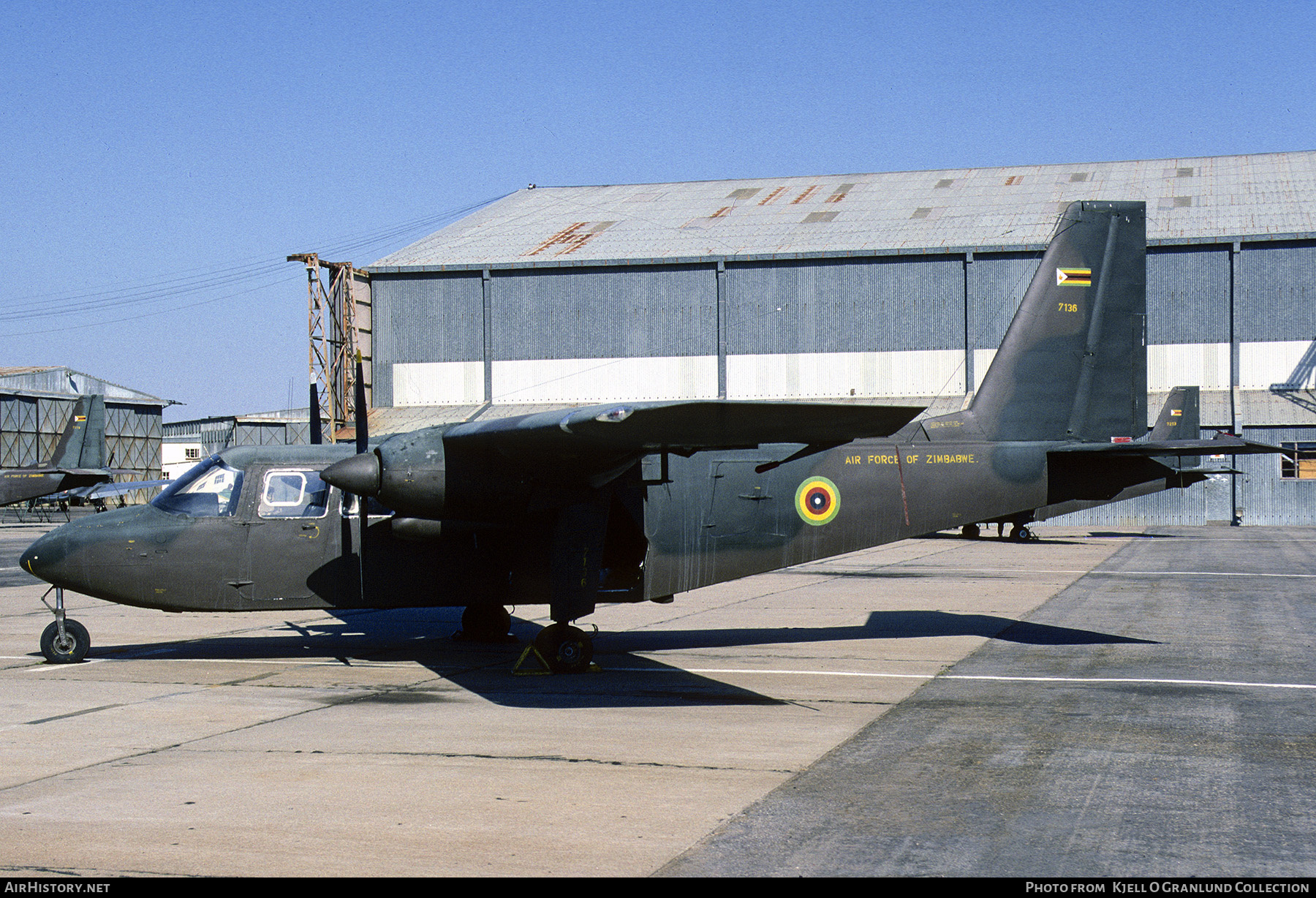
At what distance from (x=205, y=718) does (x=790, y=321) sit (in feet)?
155

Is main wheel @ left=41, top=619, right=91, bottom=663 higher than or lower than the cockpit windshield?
lower

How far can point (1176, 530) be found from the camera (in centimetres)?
5000

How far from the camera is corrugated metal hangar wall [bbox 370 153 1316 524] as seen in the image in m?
52.9

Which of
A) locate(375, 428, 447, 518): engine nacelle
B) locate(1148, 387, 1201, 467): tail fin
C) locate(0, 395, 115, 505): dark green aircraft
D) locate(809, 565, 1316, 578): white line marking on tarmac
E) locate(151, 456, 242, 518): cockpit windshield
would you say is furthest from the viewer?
locate(0, 395, 115, 505): dark green aircraft

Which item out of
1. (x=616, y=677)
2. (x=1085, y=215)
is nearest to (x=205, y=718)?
(x=616, y=677)

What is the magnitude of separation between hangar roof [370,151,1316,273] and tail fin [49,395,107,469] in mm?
16088

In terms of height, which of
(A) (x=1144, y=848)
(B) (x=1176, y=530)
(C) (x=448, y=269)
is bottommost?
(B) (x=1176, y=530)

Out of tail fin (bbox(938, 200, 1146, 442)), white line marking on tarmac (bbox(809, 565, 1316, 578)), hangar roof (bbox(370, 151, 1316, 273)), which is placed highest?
hangar roof (bbox(370, 151, 1316, 273))

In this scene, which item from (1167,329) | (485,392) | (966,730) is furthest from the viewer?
(485,392)

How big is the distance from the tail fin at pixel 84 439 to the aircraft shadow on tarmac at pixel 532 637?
4198 centimetres

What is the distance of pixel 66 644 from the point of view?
1480 cm

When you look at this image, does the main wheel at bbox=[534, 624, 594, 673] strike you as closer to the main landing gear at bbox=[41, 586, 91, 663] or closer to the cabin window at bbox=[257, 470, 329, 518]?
the cabin window at bbox=[257, 470, 329, 518]

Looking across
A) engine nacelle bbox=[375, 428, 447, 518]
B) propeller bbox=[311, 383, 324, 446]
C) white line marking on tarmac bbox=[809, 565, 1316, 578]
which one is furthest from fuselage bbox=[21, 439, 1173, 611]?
white line marking on tarmac bbox=[809, 565, 1316, 578]

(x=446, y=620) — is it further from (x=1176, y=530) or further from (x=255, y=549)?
(x=1176, y=530)
